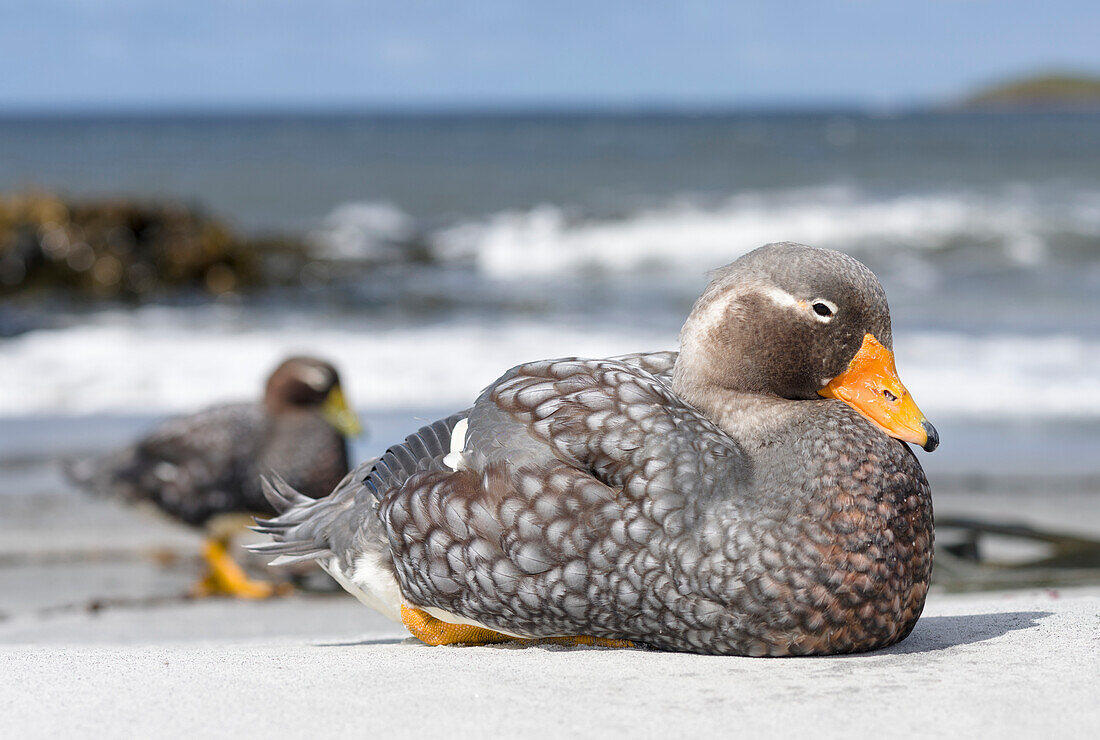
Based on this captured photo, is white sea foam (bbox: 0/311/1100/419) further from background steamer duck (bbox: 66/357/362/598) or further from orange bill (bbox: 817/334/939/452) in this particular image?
orange bill (bbox: 817/334/939/452)

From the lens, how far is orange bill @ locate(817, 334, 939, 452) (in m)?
3.16

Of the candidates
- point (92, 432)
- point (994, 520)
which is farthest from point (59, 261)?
point (994, 520)

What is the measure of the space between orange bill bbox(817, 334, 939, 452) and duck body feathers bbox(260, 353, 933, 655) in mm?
44

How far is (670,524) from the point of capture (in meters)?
2.97

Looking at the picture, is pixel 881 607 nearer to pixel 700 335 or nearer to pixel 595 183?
pixel 700 335

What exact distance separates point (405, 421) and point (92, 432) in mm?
2288

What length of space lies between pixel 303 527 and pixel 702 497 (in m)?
1.39

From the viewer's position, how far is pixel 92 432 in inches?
364

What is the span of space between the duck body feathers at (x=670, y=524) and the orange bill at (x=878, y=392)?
0.04 meters

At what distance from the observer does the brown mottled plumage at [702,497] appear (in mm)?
2951

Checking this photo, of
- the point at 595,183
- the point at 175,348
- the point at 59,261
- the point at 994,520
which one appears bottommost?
the point at 994,520

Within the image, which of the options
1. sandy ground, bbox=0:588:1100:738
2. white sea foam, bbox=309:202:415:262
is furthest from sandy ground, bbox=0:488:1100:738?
white sea foam, bbox=309:202:415:262

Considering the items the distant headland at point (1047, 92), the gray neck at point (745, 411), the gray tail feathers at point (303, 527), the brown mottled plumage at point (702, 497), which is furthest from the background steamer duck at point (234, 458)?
the distant headland at point (1047, 92)

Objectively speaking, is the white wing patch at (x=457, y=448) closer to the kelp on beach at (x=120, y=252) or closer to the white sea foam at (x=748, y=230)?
the kelp on beach at (x=120, y=252)
